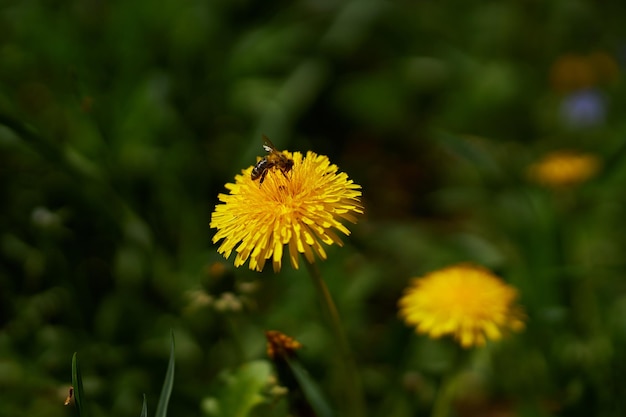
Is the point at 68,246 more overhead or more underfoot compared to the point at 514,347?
more overhead

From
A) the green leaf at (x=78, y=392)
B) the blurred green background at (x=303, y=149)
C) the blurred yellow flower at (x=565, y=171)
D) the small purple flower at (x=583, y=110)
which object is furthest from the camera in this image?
the small purple flower at (x=583, y=110)

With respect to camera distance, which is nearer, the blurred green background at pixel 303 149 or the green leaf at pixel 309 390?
the green leaf at pixel 309 390

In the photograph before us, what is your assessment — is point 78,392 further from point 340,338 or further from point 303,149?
point 303,149

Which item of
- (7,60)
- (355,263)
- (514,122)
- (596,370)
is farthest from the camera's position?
(514,122)

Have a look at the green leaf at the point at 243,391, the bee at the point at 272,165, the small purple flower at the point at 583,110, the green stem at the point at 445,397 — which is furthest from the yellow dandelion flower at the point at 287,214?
the small purple flower at the point at 583,110

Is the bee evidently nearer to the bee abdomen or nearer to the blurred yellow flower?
the bee abdomen

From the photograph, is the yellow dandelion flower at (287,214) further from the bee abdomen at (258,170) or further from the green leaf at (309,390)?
the green leaf at (309,390)

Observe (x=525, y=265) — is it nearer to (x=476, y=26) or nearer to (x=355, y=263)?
(x=355, y=263)

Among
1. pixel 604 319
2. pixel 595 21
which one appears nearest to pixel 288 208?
pixel 604 319
